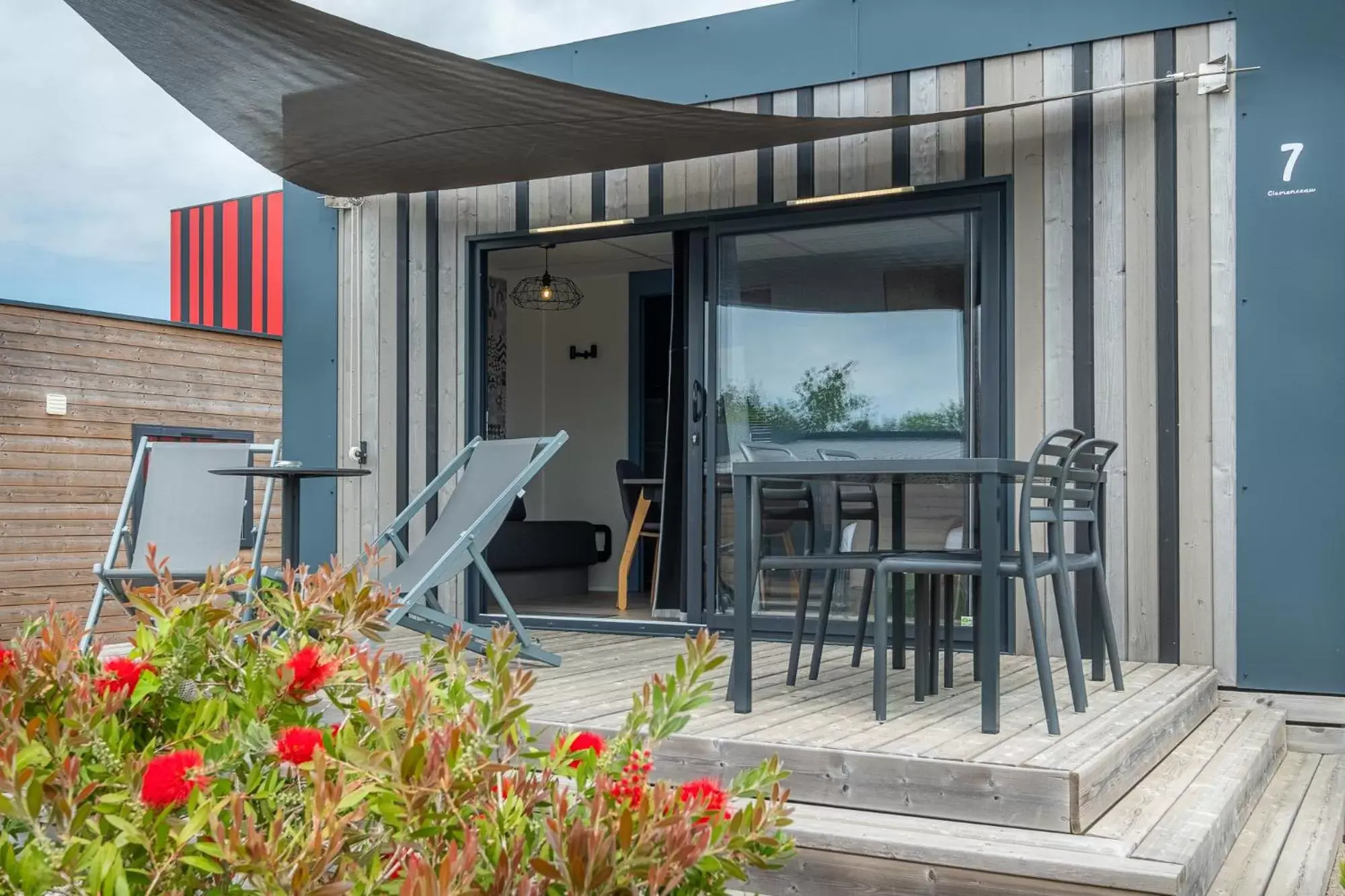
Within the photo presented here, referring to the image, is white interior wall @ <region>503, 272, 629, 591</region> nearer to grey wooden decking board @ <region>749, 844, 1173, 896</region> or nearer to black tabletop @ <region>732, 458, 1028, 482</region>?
black tabletop @ <region>732, 458, 1028, 482</region>

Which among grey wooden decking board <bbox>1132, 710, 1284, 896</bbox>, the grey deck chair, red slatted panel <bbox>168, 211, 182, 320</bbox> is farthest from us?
red slatted panel <bbox>168, 211, 182, 320</bbox>

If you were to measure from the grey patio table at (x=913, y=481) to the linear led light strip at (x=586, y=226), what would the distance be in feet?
8.31

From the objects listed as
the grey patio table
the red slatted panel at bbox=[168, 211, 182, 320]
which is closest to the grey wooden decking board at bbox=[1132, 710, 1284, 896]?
the grey patio table

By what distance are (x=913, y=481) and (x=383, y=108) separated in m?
2.54

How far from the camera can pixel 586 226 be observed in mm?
6070

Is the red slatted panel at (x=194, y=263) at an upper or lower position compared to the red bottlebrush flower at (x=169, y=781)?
upper

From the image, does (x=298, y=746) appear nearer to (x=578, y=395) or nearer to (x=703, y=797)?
(x=703, y=797)

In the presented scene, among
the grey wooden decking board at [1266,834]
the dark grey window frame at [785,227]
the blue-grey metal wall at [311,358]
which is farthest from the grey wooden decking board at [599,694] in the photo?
the blue-grey metal wall at [311,358]

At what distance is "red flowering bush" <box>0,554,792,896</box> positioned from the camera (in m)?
0.93

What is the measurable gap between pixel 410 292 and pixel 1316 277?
14.0 feet

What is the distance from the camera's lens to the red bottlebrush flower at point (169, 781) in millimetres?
983

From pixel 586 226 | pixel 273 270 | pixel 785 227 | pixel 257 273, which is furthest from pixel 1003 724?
pixel 257 273

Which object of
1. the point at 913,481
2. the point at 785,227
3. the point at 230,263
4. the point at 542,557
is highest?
the point at 230,263

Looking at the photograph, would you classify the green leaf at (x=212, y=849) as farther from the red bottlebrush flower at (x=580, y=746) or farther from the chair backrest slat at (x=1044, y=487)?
the chair backrest slat at (x=1044, y=487)
